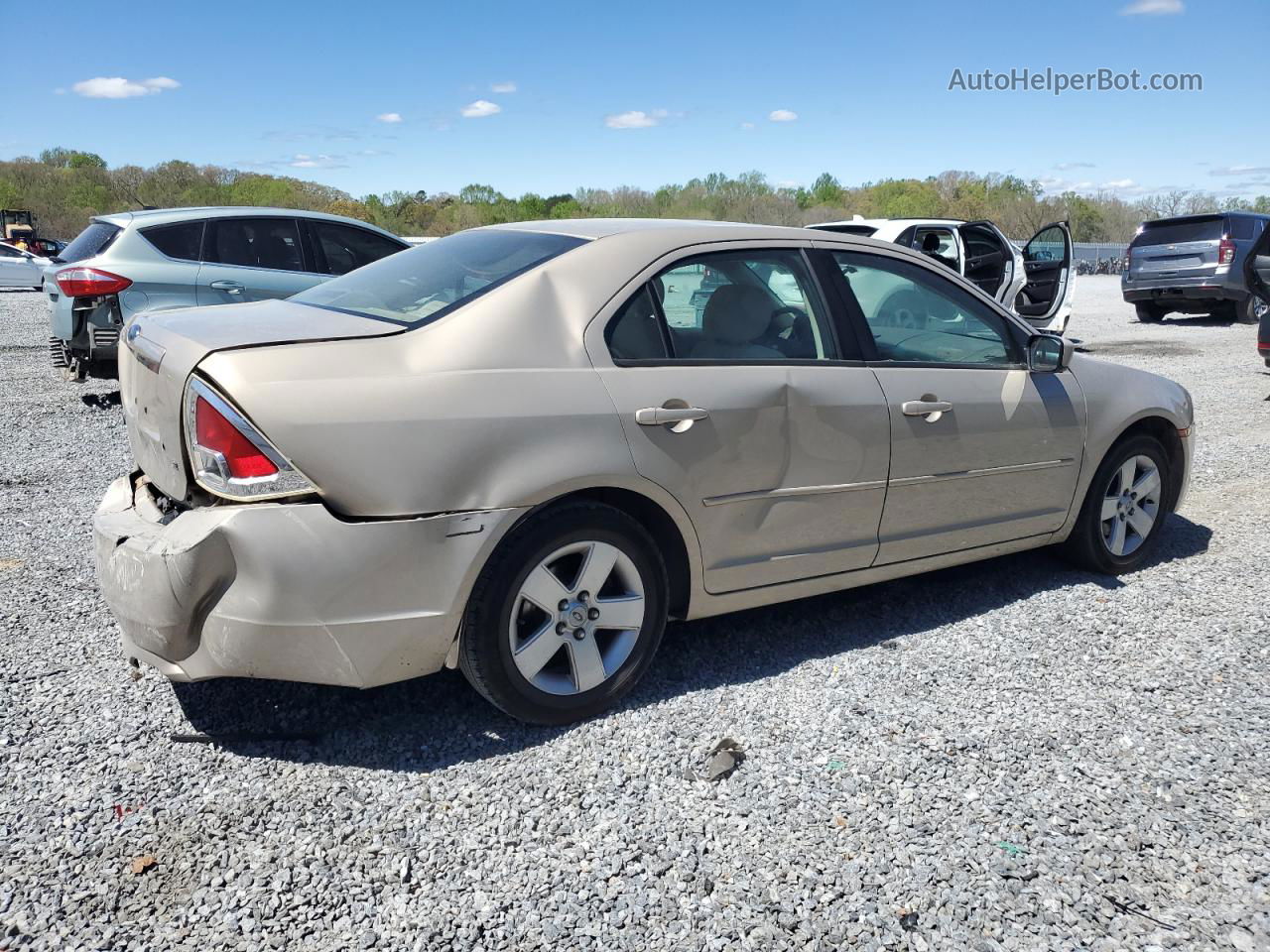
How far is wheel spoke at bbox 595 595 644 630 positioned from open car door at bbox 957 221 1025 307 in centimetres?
1007

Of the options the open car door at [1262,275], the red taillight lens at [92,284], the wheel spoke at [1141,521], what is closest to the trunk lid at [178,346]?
the wheel spoke at [1141,521]

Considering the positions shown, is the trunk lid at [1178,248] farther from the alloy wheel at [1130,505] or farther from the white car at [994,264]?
the alloy wheel at [1130,505]

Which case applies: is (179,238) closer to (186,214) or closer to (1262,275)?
(186,214)

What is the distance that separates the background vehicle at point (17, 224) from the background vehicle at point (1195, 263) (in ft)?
142

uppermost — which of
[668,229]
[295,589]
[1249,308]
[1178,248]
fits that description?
[1178,248]

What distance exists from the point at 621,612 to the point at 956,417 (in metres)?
1.67

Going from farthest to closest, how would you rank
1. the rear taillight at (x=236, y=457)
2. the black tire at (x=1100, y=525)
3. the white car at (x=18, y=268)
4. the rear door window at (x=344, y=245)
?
the white car at (x=18, y=268)
the rear door window at (x=344, y=245)
the black tire at (x=1100, y=525)
the rear taillight at (x=236, y=457)

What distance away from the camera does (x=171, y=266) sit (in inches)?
334

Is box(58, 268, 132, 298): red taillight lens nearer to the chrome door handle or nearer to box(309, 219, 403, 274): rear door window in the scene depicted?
box(309, 219, 403, 274): rear door window

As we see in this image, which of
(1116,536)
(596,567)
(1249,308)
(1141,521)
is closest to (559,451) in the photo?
(596,567)

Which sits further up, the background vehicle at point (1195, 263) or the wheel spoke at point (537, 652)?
the background vehicle at point (1195, 263)

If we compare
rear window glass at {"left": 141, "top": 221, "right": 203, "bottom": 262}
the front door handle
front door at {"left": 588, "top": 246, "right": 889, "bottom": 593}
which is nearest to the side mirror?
the front door handle

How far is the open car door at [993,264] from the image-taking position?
1220cm

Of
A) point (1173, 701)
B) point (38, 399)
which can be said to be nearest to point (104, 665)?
point (1173, 701)
